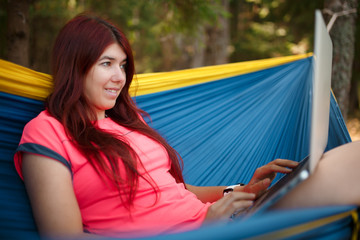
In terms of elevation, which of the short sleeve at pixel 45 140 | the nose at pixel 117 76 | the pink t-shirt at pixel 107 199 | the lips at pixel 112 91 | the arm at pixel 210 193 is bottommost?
the arm at pixel 210 193

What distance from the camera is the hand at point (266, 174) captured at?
1.31 meters

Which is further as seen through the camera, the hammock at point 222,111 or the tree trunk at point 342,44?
the tree trunk at point 342,44

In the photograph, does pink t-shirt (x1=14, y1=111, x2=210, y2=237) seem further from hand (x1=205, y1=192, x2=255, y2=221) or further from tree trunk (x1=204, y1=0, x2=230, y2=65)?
tree trunk (x1=204, y1=0, x2=230, y2=65)

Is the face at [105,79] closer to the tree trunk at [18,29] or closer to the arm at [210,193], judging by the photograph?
the arm at [210,193]

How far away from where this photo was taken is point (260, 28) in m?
9.88

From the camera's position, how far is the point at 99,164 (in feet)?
3.71

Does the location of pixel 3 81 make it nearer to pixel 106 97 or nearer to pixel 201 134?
pixel 106 97

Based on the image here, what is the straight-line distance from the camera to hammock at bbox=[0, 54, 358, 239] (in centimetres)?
140

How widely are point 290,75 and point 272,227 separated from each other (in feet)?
5.27

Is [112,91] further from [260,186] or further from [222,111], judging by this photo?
[222,111]

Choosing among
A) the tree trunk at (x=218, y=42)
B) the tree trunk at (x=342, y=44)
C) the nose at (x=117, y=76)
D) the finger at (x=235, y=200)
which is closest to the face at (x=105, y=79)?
the nose at (x=117, y=76)

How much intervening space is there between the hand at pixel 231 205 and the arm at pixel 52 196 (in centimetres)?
44

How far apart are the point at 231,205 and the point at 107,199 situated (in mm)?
415

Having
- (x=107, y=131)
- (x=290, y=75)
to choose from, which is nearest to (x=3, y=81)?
(x=107, y=131)
